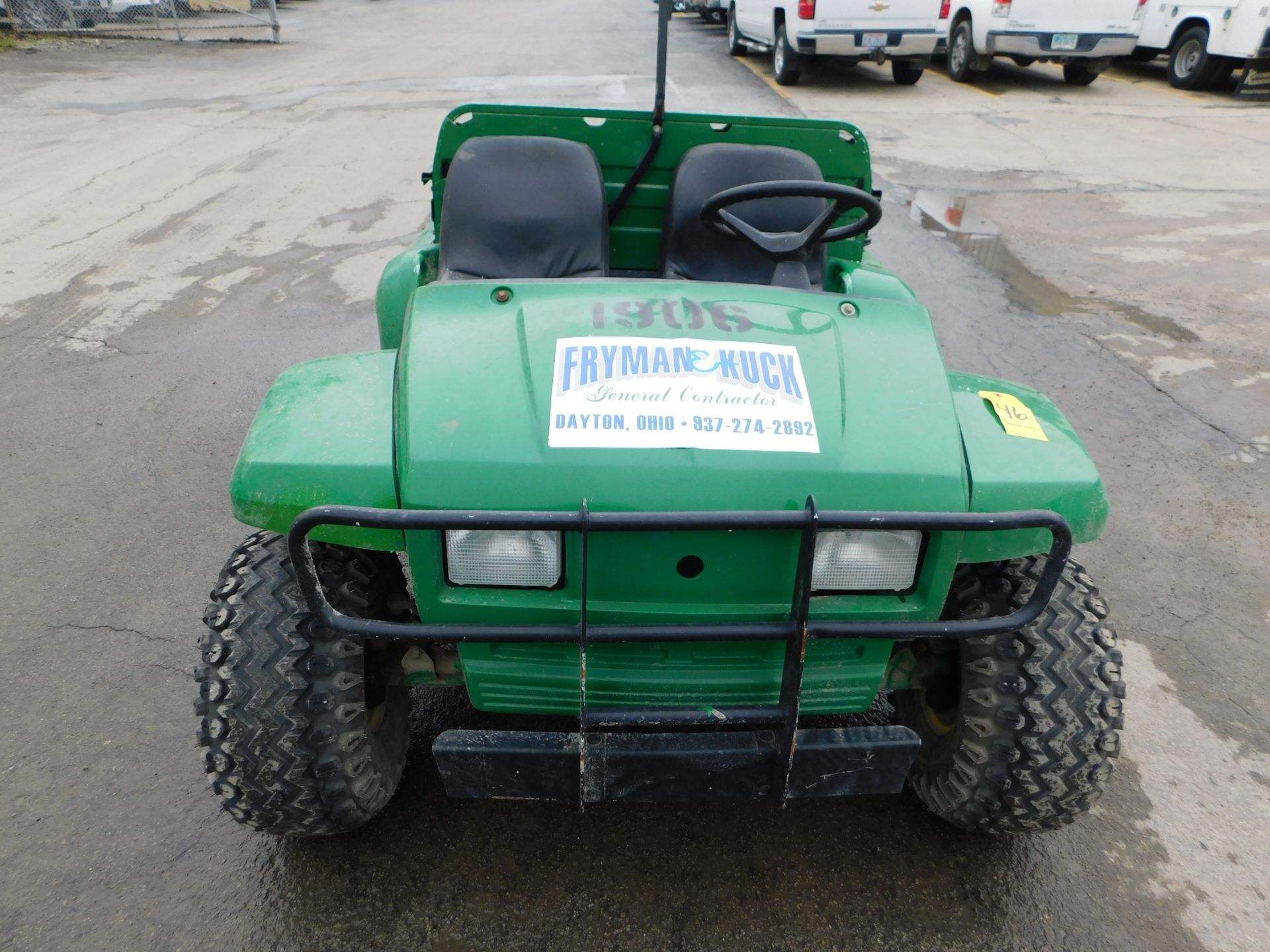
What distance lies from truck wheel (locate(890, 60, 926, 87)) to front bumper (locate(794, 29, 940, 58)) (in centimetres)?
94

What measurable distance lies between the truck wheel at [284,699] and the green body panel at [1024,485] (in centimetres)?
134

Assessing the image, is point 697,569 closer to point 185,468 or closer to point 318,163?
point 185,468

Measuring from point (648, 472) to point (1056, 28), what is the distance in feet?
44.0

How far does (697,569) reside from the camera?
1880mm

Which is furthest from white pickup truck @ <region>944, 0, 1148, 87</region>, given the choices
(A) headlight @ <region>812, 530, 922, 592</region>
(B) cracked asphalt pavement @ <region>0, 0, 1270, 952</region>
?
(A) headlight @ <region>812, 530, 922, 592</region>

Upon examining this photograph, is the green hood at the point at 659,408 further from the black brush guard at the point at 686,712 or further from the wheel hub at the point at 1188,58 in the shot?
the wheel hub at the point at 1188,58

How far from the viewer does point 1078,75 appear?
13836mm

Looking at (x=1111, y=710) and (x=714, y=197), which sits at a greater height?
(x=714, y=197)

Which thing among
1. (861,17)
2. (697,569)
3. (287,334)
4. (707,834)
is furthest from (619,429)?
(861,17)

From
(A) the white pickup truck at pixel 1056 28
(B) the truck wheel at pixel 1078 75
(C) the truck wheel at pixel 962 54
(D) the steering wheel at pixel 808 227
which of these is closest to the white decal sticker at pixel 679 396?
(D) the steering wheel at pixel 808 227

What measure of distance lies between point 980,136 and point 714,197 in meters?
8.88

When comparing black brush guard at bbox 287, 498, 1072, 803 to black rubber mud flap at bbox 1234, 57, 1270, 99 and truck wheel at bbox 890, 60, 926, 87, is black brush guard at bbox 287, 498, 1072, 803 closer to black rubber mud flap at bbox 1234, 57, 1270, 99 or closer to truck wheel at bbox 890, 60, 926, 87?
truck wheel at bbox 890, 60, 926, 87

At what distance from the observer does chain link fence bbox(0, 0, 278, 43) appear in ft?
54.6

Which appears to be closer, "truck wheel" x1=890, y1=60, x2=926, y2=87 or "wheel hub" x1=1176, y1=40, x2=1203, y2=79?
"truck wheel" x1=890, y1=60, x2=926, y2=87
